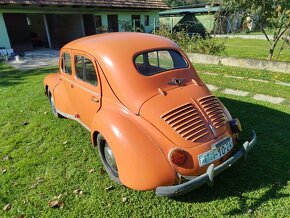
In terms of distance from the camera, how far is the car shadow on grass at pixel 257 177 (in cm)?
320

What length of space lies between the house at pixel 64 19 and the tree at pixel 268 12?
9.15m

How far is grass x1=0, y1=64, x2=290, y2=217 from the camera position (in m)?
3.14

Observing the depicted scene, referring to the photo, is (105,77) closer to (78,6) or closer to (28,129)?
(28,129)

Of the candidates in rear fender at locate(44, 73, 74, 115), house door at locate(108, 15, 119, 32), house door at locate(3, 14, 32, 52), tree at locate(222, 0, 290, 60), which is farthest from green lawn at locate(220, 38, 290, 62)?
house door at locate(3, 14, 32, 52)

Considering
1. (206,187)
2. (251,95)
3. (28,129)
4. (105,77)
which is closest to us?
(206,187)

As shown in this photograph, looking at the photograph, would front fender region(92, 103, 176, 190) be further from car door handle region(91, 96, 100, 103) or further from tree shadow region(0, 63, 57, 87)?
tree shadow region(0, 63, 57, 87)

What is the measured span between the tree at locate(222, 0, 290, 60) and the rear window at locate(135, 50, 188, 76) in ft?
22.3

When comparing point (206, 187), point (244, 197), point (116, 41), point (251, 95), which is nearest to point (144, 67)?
point (116, 41)

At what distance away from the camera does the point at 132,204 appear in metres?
3.25

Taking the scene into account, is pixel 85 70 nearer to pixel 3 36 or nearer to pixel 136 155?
pixel 136 155

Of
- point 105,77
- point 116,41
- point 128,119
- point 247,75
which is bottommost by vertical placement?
point 247,75

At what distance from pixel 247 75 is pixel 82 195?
690cm

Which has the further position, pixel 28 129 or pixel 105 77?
pixel 28 129

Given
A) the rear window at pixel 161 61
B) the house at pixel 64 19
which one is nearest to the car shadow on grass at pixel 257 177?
the rear window at pixel 161 61
